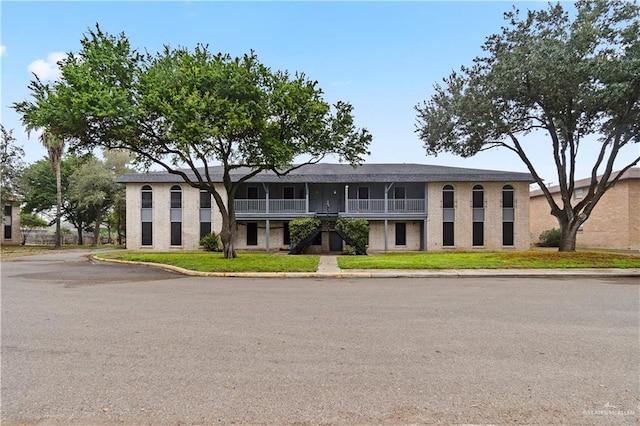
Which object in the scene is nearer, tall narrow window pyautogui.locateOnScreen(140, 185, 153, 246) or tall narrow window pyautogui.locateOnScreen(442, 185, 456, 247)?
tall narrow window pyautogui.locateOnScreen(442, 185, 456, 247)

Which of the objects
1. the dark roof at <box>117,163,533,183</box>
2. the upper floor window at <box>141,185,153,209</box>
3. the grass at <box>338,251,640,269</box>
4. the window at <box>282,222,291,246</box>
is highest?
the dark roof at <box>117,163,533,183</box>

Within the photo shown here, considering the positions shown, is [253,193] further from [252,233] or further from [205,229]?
[205,229]

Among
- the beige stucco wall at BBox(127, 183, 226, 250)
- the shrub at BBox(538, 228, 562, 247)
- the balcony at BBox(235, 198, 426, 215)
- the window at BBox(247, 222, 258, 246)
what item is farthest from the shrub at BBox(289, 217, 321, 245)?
the shrub at BBox(538, 228, 562, 247)

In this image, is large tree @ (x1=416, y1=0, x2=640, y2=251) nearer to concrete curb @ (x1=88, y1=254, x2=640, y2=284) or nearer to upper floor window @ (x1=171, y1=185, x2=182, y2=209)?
concrete curb @ (x1=88, y1=254, x2=640, y2=284)

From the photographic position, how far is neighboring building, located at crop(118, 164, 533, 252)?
2750cm

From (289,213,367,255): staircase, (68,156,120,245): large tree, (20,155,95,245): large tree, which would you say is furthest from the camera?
Result: (20,155,95,245): large tree

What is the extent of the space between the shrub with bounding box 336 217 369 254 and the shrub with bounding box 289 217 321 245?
1.60 meters

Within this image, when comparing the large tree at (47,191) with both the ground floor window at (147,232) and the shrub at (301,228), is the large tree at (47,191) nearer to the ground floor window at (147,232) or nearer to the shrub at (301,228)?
the ground floor window at (147,232)

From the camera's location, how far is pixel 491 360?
15.7 ft

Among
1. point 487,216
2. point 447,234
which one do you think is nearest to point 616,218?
point 487,216

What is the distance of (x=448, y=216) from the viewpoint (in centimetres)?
2802

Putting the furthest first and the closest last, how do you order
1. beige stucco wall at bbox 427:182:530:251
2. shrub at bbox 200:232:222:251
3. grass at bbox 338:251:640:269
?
beige stucco wall at bbox 427:182:530:251 → shrub at bbox 200:232:222:251 → grass at bbox 338:251:640:269

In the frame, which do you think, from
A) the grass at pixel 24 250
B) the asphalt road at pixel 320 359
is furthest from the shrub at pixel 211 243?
the asphalt road at pixel 320 359

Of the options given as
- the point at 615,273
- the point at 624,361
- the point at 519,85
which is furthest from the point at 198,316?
the point at 519,85
